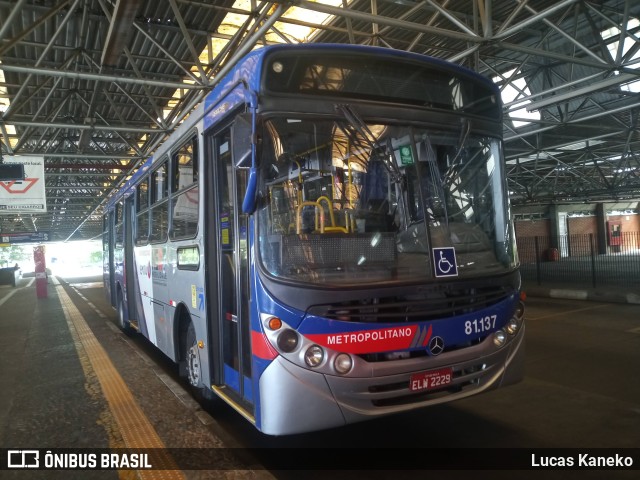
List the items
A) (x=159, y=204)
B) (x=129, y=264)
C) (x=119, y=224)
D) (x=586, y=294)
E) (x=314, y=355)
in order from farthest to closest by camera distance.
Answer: (x=586, y=294), (x=119, y=224), (x=129, y=264), (x=159, y=204), (x=314, y=355)

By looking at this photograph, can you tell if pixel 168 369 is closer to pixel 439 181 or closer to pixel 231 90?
pixel 231 90

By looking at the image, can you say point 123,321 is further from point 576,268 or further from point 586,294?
point 576,268

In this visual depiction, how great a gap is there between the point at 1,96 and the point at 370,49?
484 inches

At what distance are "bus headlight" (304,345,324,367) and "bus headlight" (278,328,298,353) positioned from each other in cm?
10

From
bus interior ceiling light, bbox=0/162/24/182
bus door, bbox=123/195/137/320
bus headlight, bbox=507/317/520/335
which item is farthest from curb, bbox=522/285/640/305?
bus interior ceiling light, bbox=0/162/24/182

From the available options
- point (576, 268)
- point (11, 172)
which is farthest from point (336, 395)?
point (576, 268)

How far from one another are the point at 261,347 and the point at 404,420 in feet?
7.09

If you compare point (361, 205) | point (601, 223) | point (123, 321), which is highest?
point (601, 223)

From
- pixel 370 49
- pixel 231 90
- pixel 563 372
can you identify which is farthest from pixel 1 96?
pixel 563 372

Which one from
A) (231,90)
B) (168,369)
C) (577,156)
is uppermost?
(577,156)

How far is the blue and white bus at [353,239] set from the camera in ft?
10.7

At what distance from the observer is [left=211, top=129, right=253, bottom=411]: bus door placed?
3867mm

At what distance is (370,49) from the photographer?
151 inches

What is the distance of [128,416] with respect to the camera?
188 inches
